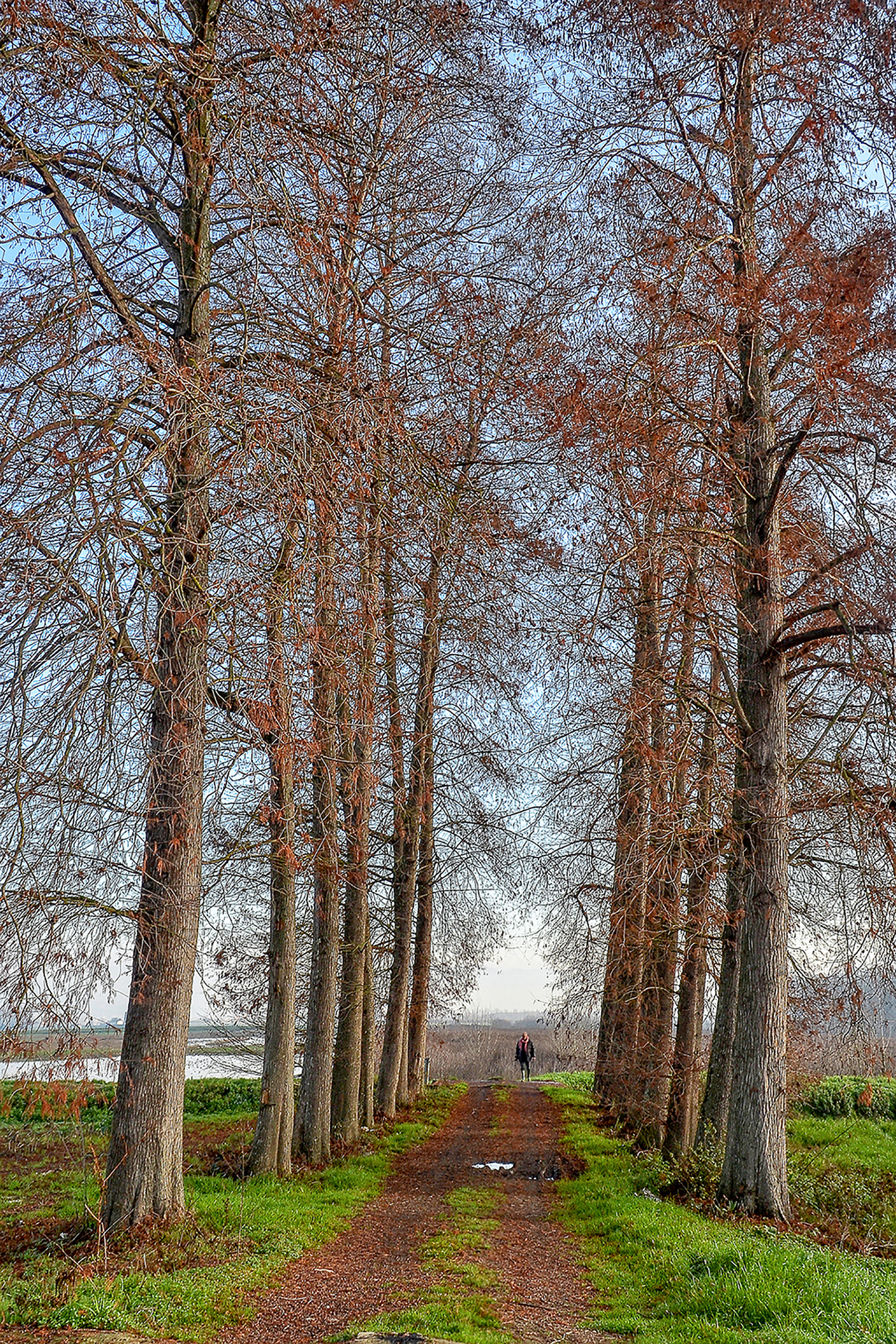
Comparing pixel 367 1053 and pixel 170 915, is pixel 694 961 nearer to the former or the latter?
pixel 170 915

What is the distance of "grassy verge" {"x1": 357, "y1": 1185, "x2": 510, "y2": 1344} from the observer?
19.0ft

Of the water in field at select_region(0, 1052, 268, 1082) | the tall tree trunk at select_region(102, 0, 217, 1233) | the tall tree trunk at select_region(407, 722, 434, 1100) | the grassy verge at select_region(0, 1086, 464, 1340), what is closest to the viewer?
the water in field at select_region(0, 1052, 268, 1082)

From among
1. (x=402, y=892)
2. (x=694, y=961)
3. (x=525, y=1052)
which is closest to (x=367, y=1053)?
(x=402, y=892)

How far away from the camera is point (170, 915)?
784 centimetres

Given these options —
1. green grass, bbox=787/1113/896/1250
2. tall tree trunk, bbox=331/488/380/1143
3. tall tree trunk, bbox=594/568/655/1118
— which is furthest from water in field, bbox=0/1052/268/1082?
green grass, bbox=787/1113/896/1250

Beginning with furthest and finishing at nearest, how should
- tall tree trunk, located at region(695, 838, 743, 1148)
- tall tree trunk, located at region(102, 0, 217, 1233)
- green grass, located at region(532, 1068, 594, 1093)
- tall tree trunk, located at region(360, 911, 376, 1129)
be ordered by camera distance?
1. green grass, located at region(532, 1068, 594, 1093)
2. tall tree trunk, located at region(360, 911, 376, 1129)
3. tall tree trunk, located at region(695, 838, 743, 1148)
4. tall tree trunk, located at region(102, 0, 217, 1233)

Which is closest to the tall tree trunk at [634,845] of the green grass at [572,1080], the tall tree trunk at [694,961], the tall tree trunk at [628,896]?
the tall tree trunk at [628,896]

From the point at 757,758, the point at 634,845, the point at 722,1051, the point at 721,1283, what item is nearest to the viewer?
the point at 721,1283

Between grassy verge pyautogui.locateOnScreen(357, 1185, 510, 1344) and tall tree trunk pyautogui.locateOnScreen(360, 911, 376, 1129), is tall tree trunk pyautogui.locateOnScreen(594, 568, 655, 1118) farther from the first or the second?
Result: tall tree trunk pyautogui.locateOnScreen(360, 911, 376, 1129)

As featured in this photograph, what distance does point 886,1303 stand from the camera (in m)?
5.31

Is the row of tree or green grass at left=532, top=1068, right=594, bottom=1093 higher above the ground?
the row of tree

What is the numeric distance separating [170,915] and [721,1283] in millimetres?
4829

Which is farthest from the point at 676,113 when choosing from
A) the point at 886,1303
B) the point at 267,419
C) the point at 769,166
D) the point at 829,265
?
the point at 886,1303

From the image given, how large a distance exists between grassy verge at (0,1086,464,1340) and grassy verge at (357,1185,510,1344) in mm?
1109
